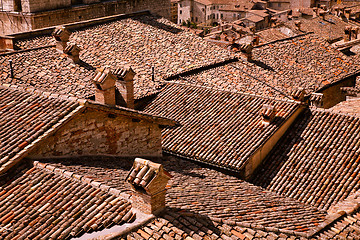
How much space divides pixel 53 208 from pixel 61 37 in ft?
40.0

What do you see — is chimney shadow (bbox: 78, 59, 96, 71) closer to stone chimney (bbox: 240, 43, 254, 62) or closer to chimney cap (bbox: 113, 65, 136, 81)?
chimney cap (bbox: 113, 65, 136, 81)

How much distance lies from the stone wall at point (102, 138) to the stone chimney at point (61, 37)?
8.36m

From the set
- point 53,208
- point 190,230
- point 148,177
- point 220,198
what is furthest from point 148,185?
point 220,198

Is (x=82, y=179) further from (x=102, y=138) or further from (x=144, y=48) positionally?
(x=144, y=48)

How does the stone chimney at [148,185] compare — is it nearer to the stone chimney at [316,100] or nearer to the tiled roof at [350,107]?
the tiled roof at [350,107]

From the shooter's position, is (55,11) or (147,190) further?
(55,11)

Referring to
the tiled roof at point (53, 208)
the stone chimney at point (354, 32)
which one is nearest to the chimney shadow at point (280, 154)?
the tiled roof at point (53, 208)

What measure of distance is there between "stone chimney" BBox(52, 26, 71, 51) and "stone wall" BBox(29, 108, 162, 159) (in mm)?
8358

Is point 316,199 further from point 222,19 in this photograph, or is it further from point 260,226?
point 222,19

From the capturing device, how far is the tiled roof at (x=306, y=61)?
80.2 ft

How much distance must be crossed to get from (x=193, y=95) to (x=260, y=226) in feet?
33.0

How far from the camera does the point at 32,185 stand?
970 centimetres

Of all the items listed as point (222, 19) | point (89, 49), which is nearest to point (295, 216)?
point (89, 49)

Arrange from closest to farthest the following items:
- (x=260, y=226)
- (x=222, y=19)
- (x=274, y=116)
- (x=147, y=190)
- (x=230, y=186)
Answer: (x=147, y=190)
(x=260, y=226)
(x=230, y=186)
(x=274, y=116)
(x=222, y=19)
